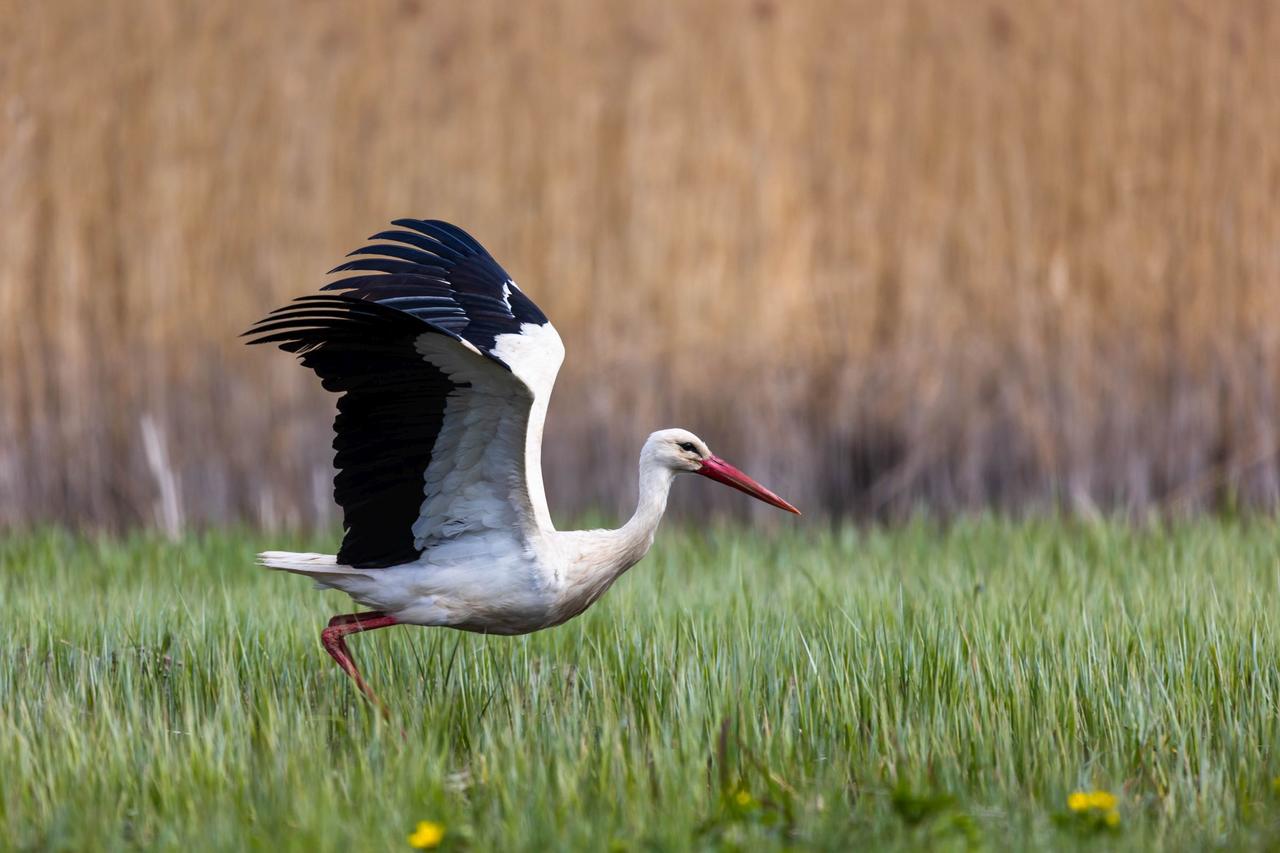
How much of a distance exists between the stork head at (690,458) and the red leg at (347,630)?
38.9 inches

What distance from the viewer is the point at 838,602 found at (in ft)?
17.4

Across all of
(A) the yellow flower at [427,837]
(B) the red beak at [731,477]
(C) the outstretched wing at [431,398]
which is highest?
(C) the outstretched wing at [431,398]

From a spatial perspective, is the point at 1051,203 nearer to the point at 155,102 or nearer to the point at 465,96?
the point at 465,96

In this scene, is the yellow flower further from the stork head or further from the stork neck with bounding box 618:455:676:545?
the stork head

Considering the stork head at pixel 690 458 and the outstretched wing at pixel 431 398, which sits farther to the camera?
the stork head at pixel 690 458

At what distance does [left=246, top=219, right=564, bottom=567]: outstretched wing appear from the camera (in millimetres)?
3814

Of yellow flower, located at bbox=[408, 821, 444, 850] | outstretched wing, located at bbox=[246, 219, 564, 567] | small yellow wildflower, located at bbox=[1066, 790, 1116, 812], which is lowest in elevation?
small yellow wildflower, located at bbox=[1066, 790, 1116, 812]

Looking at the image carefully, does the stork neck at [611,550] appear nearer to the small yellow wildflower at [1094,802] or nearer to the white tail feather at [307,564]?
the white tail feather at [307,564]

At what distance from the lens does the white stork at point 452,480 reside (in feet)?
13.1

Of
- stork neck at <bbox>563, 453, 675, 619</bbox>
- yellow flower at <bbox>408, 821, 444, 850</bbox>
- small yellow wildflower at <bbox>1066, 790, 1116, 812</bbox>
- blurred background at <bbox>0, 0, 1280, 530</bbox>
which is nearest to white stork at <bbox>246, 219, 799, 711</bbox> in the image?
stork neck at <bbox>563, 453, 675, 619</bbox>

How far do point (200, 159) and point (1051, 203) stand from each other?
5.36 meters

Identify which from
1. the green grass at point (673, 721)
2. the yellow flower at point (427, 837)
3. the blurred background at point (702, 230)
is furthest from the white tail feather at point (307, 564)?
the blurred background at point (702, 230)

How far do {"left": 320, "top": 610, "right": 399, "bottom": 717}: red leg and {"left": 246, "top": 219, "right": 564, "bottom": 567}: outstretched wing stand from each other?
0.17 metres

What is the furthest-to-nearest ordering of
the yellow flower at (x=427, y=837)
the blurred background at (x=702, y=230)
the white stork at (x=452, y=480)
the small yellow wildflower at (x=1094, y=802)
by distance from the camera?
the blurred background at (x=702, y=230) → the white stork at (x=452, y=480) → the small yellow wildflower at (x=1094, y=802) → the yellow flower at (x=427, y=837)
